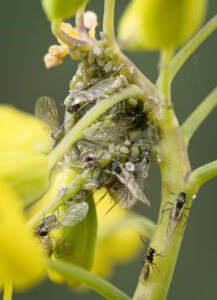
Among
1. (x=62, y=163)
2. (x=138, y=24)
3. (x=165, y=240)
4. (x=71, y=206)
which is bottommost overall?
(x=165, y=240)

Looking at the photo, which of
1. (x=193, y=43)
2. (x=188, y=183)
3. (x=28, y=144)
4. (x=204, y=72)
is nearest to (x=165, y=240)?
(x=188, y=183)

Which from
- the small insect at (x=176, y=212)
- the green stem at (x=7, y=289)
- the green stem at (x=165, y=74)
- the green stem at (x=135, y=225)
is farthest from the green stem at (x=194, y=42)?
the green stem at (x=7, y=289)

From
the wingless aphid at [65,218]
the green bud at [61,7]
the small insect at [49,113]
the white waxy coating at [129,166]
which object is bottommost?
the wingless aphid at [65,218]

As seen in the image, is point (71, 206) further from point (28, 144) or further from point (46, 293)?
point (46, 293)

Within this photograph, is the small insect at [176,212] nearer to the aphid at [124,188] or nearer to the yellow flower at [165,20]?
the aphid at [124,188]

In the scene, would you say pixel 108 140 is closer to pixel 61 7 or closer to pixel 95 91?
pixel 95 91

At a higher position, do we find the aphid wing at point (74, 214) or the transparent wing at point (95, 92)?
the transparent wing at point (95, 92)

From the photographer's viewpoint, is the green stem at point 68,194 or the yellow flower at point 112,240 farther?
the yellow flower at point 112,240
